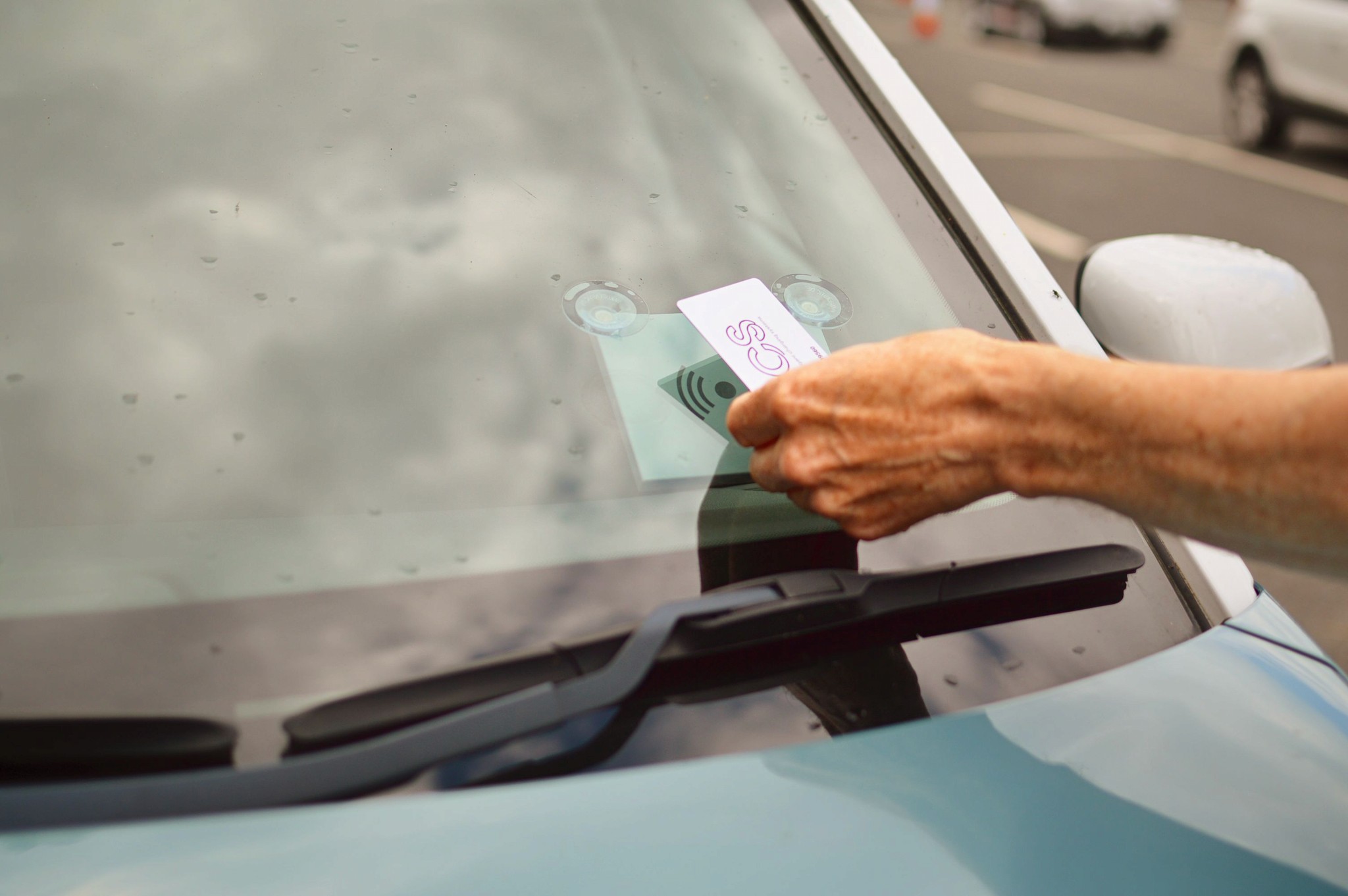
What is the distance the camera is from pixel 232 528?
937 millimetres

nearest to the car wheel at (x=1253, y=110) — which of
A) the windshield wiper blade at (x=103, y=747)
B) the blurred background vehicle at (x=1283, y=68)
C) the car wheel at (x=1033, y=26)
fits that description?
the blurred background vehicle at (x=1283, y=68)

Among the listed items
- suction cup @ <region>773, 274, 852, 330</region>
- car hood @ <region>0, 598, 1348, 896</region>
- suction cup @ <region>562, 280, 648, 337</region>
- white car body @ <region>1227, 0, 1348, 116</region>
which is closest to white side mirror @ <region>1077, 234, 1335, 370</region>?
suction cup @ <region>773, 274, 852, 330</region>

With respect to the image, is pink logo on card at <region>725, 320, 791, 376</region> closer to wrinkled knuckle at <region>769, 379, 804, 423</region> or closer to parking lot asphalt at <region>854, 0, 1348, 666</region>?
wrinkled knuckle at <region>769, 379, 804, 423</region>

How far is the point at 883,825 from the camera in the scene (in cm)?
84

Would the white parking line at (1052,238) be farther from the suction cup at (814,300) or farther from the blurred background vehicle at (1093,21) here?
the blurred background vehicle at (1093,21)

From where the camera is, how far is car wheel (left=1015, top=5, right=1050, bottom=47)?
12.2 metres

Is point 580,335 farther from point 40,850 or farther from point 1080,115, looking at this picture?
point 1080,115

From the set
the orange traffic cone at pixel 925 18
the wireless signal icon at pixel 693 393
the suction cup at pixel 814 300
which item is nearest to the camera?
the wireless signal icon at pixel 693 393

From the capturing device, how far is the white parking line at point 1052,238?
5.44 m

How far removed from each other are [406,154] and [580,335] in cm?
30

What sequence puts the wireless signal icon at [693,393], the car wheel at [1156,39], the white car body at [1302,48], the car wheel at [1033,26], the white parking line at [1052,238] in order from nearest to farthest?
the wireless signal icon at [693,393]
the white parking line at [1052,238]
the white car body at [1302,48]
the car wheel at [1033,26]
the car wheel at [1156,39]

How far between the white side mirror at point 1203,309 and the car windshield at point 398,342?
0.86ft

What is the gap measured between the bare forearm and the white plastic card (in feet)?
0.83

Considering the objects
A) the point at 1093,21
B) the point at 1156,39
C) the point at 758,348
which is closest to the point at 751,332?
the point at 758,348
